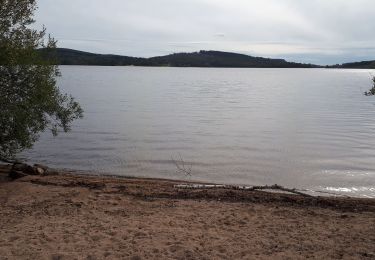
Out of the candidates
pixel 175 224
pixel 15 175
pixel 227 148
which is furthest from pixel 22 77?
pixel 227 148

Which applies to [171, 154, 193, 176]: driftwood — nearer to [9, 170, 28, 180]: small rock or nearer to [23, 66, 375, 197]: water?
[23, 66, 375, 197]: water

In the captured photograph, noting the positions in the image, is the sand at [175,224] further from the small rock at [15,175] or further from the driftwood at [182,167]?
the driftwood at [182,167]

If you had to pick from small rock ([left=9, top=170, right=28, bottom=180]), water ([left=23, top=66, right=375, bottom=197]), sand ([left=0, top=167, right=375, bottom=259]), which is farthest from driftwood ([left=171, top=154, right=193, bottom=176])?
small rock ([left=9, top=170, right=28, bottom=180])

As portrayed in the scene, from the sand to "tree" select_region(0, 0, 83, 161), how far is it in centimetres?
243

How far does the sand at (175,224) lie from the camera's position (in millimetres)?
8586

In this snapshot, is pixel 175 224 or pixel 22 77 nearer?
pixel 175 224

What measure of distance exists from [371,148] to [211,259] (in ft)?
70.9

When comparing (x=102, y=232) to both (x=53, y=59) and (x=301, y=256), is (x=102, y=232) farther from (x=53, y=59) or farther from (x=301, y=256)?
Result: (x=53, y=59)

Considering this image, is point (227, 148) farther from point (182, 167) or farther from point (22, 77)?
point (22, 77)

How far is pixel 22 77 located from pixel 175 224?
327 inches

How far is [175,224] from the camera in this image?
33.9ft

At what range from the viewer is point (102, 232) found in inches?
380

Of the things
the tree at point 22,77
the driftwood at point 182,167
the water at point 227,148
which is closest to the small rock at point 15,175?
the tree at point 22,77

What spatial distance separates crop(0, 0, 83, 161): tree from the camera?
587 inches
